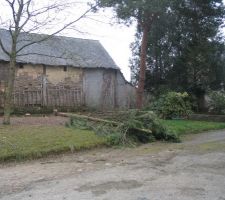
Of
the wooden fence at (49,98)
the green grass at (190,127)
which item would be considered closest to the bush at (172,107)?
the green grass at (190,127)

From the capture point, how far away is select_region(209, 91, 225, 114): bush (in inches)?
990

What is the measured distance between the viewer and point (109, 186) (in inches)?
324

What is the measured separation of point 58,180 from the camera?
28.9ft

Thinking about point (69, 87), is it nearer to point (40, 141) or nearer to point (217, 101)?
point (217, 101)

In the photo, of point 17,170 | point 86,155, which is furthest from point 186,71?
point 17,170

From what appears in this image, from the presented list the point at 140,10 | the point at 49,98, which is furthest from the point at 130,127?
the point at 49,98

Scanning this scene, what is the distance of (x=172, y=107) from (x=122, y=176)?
14816mm

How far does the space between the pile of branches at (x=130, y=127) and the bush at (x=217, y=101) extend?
10.2 m

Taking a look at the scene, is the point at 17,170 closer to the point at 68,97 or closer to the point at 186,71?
the point at 68,97

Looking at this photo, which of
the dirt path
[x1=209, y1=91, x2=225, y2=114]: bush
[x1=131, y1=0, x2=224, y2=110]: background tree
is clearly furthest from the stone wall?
the dirt path

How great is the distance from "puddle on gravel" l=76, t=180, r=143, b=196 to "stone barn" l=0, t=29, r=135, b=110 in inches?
577

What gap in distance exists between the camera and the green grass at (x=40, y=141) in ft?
38.1

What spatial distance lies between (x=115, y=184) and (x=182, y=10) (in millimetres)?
21241

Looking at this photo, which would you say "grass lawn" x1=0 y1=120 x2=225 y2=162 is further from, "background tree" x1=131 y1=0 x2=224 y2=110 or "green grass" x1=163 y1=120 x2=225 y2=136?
"background tree" x1=131 y1=0 x2=224 y2=110
